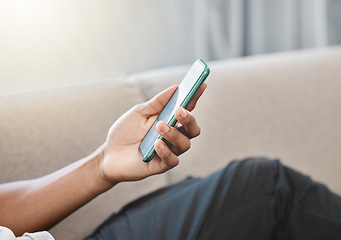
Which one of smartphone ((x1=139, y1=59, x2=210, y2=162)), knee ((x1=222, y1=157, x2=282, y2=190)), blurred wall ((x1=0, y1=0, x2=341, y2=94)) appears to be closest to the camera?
smartphone ((x1=139, y1=59, x2=210, y2=162))

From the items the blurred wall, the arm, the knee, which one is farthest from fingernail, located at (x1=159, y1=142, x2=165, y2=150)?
the knee

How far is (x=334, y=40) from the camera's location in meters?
1.20

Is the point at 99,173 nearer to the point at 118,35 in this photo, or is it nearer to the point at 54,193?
the point at 54,193

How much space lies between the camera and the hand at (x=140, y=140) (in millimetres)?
306

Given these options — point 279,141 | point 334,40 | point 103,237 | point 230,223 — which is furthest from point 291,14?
point 103,237

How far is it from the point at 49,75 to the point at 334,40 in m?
0.97

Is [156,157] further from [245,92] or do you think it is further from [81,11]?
[245,92]

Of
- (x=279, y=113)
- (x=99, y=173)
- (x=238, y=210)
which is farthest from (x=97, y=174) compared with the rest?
(x=279, y=113)

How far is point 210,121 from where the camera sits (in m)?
0.51

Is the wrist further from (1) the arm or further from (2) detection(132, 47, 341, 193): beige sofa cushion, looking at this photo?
(2) detection(132, 47, 341, 193): beige sofa cushion

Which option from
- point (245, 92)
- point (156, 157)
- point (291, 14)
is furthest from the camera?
point (291, 14)

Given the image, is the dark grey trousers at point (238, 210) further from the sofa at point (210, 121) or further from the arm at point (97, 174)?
the arm at point (97, 174)

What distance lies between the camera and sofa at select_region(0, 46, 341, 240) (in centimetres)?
37

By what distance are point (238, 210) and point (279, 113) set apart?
0.24 m
